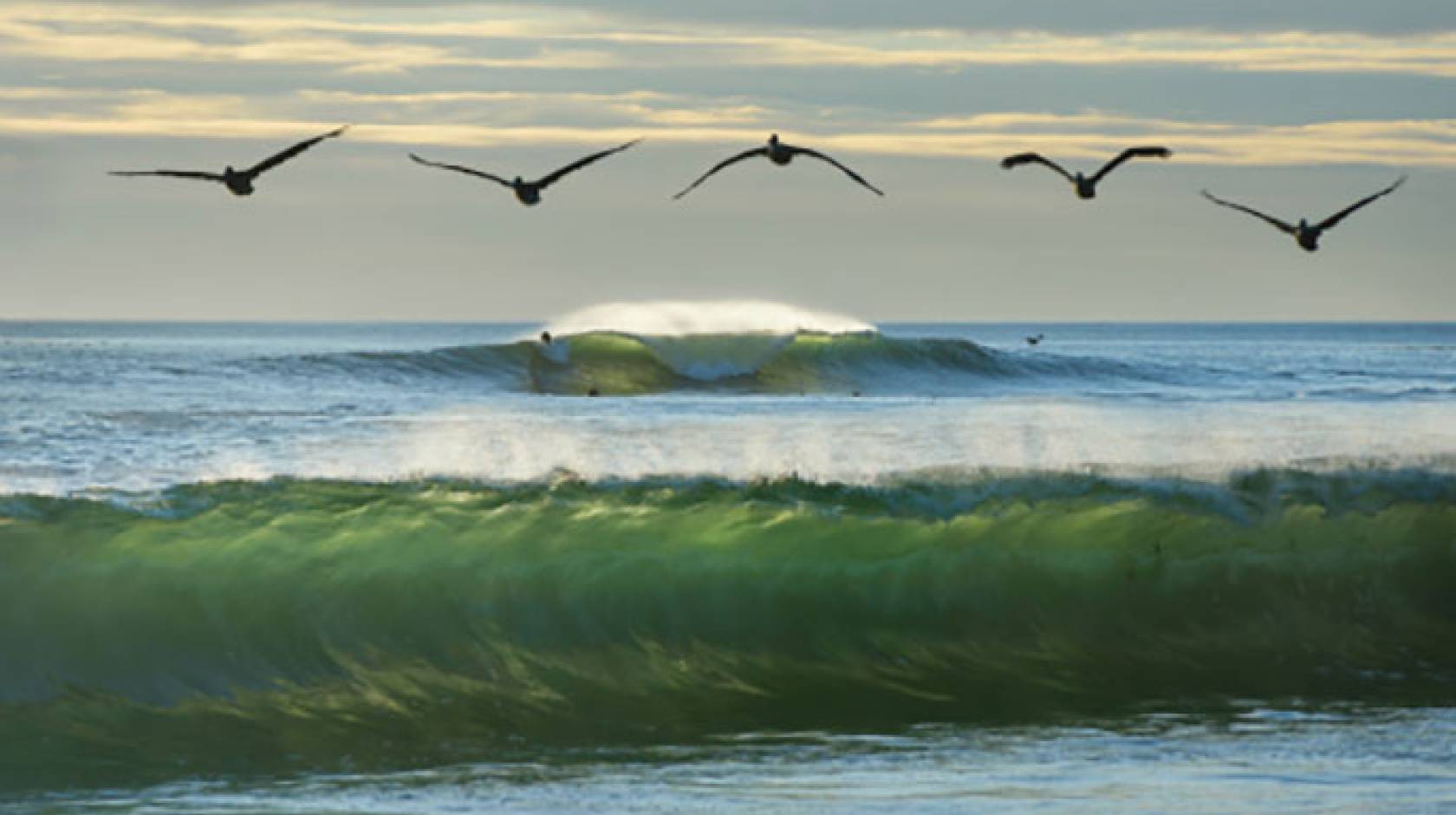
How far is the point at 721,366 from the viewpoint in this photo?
183ft

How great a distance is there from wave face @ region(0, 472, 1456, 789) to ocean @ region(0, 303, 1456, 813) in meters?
0.04

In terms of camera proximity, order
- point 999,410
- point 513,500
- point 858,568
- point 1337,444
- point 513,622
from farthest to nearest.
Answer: point 999,410 → point 1337,444 → point 513,500 → point 858,568 → point 513,622

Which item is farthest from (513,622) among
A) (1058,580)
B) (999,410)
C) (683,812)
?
(999,410)

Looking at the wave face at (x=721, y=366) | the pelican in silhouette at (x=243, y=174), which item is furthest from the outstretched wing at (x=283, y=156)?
the wave face at (x=721, y=366)

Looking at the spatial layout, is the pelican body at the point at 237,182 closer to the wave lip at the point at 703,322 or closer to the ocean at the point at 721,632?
the ocean at the point at 721,632

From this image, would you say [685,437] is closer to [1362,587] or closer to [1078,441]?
[1078,441]

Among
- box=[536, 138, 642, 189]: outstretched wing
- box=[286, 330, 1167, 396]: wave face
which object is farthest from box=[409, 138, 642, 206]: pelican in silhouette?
box=[286, 330, 1167, 396]: wave face

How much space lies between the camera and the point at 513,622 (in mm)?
16094

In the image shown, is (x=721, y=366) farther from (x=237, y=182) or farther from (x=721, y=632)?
(x=721, y=632)

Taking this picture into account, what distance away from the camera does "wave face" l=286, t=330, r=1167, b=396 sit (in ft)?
173

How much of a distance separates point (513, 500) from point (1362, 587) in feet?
24.9

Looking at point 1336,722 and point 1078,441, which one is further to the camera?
point 1078,441

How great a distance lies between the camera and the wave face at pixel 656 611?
43.9 feet

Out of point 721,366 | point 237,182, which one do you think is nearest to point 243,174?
point 237,182
